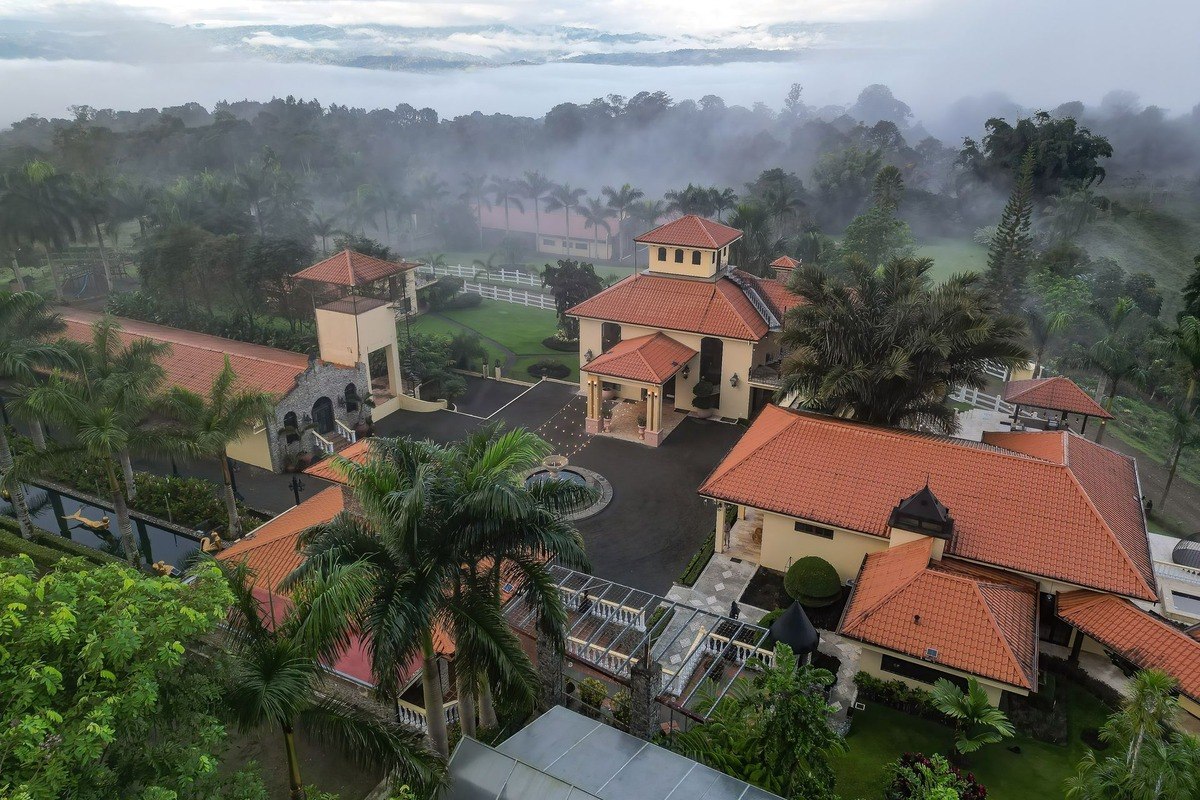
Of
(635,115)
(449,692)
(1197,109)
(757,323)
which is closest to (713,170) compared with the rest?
(635,115)

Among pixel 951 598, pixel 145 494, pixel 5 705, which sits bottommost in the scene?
pixel 145 494

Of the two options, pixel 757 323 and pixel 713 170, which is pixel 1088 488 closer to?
pixel 757 323

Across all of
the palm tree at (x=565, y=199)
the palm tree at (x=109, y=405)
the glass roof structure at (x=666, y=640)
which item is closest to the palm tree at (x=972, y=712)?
the glass roof structure at (x=666, y=640)

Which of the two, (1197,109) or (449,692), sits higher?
(1197,109)

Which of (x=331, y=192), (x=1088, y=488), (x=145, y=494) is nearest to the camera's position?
(x=1088, y=488)

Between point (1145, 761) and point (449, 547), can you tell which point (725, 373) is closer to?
point (449, 547)

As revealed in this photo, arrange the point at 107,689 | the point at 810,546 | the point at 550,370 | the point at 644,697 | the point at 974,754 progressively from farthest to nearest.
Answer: the point at 550,370 → the point at 810,546 → the point at 974,754 → the point at 644,697 → the point at 107,689

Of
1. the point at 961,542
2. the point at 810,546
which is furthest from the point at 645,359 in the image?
the point at 961,542
